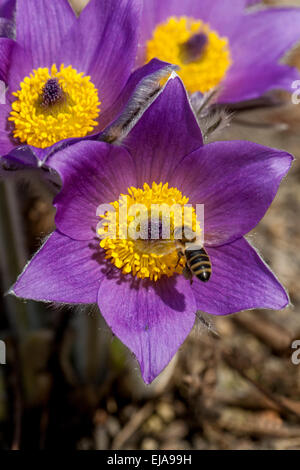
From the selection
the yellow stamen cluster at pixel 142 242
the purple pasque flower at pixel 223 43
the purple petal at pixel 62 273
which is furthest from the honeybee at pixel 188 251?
the purple pasque flower at pixel 223 43

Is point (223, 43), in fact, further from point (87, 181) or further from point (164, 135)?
point (87, 181)

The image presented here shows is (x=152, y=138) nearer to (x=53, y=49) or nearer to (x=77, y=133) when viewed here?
(x=77, y=133)

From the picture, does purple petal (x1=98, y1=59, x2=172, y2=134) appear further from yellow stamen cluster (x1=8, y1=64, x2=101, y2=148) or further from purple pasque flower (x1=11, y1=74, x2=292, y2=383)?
yellow stamen cluster (x1=8, y1=64, x2=101, y2=148)

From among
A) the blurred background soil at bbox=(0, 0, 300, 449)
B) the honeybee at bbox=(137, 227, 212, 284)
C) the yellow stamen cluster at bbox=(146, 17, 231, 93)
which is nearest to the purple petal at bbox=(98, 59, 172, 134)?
the honeybee at bbox=(137, 227, 212, 284)

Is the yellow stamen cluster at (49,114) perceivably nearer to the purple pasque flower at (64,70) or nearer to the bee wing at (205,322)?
the purple pasque flower at (64,70)

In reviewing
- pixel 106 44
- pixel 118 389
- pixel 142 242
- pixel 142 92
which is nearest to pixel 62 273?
pixel 142 242
